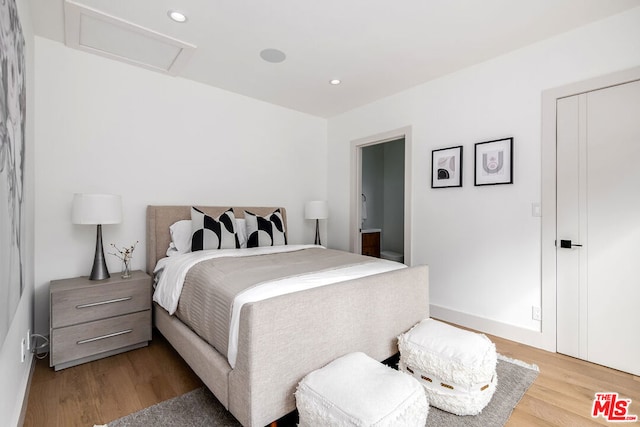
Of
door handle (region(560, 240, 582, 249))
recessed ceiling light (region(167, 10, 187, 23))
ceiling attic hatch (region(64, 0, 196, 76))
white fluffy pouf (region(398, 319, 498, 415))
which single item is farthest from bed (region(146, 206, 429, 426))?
ceiling attic hatch (region(64, 0, 196, 76))

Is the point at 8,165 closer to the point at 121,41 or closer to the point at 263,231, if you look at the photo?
the point at 121,41

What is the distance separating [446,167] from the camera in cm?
307

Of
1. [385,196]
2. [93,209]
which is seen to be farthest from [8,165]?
[385,196]

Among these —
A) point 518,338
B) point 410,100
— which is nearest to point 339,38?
point 410,100

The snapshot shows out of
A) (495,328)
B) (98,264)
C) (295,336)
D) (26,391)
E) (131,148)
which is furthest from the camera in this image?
(131,148)

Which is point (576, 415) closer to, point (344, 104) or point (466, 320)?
point (466, 320)

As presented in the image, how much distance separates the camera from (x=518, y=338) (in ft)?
8.39

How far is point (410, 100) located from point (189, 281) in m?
2.97

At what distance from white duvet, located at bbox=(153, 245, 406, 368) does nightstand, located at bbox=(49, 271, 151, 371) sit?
0.19 metres

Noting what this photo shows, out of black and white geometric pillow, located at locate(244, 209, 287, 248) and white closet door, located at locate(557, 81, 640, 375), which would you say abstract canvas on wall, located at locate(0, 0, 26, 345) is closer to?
black and white geometric pillow, located at locate(244, 209, 287, 248)

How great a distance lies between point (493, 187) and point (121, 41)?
11.5ft

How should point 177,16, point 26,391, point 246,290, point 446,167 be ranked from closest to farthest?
point 246,290, point 26,391, point 177,16, point 446,167

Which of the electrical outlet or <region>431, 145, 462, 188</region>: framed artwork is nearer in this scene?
the electrical outlet

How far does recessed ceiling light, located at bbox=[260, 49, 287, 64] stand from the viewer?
264cm
